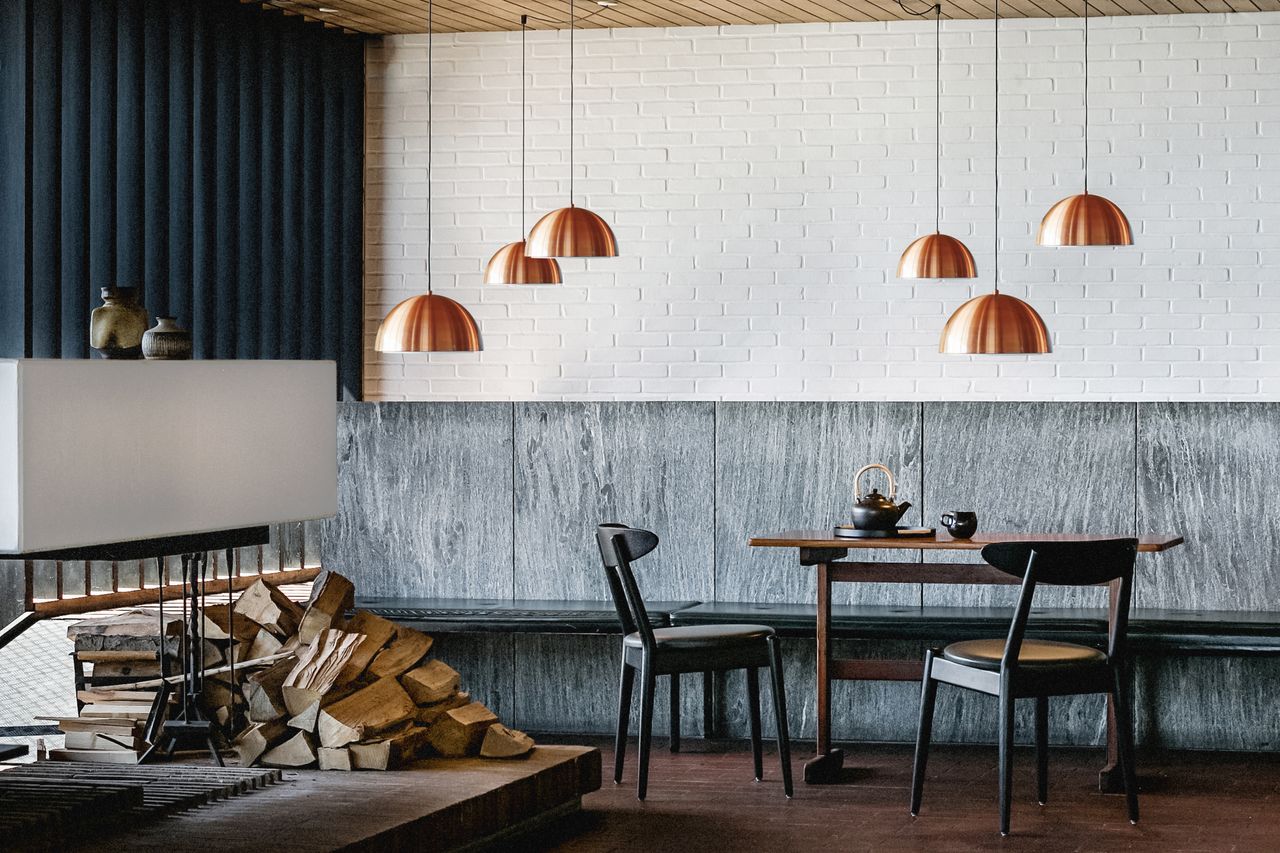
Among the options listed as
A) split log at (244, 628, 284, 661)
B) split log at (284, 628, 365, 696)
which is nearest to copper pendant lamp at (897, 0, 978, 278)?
split log at (284, 628, 365, 696)

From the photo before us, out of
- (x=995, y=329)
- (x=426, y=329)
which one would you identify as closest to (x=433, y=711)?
(x=426, y=329)

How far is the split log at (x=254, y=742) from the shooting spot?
14.9ft

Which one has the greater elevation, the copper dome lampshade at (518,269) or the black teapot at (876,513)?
the copper dome lampshade at (518,269)

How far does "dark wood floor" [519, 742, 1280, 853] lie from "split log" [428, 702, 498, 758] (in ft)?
1.17

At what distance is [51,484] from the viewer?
1.10 m

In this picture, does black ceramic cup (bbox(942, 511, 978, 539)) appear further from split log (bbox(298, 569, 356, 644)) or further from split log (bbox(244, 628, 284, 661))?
split log (bbox(244, 628, 284, 661))

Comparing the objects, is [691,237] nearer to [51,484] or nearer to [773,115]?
[773,115]

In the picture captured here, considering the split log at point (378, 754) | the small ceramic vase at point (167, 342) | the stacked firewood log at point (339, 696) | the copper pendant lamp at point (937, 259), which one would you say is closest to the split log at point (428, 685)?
the stacked firewood log at point (339, 696)

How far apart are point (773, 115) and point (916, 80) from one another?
0.68 m

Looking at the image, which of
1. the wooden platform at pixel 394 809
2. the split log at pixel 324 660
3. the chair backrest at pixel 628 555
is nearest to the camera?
the wooden platform at pixel 394 809

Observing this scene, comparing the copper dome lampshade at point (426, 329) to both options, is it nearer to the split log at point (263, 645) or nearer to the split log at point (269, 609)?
the split log at point (269, 609)

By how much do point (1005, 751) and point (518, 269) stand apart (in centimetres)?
291

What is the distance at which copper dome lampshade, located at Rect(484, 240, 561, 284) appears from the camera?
6.57m

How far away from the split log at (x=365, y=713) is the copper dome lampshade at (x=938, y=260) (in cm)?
260
